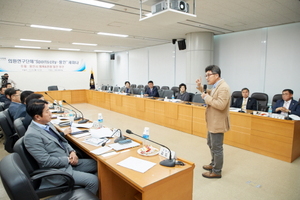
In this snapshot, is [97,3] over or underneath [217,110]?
over

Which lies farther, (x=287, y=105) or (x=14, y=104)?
(x=287, y=105)

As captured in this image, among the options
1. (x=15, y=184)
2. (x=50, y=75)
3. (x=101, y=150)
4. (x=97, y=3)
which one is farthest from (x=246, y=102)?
(x=50, y=75)

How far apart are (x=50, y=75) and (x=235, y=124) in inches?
412

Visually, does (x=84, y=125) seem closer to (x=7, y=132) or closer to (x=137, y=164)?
(x=7, y=132)

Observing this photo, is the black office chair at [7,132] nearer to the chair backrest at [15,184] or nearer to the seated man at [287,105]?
the chair backrest at [15,184]

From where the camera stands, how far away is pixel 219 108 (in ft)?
7.99

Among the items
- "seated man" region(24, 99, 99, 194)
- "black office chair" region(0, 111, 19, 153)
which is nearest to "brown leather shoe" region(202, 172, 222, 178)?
"seated man" region(24, 99, 99, 194)

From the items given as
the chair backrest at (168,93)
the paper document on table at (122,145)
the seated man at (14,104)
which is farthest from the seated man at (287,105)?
the seated man at (14,104)

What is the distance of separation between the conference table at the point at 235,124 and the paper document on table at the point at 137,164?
2.56 meters

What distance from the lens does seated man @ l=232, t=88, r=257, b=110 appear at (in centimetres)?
436

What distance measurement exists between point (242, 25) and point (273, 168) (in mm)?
4147

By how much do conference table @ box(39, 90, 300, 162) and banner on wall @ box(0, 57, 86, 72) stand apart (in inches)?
219

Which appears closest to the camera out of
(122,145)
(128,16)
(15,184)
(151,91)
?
(15,184)

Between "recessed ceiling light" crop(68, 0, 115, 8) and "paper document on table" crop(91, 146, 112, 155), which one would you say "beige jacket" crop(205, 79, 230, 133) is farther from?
"recessed ceiling light" crop(68, 0, 115, 8)
